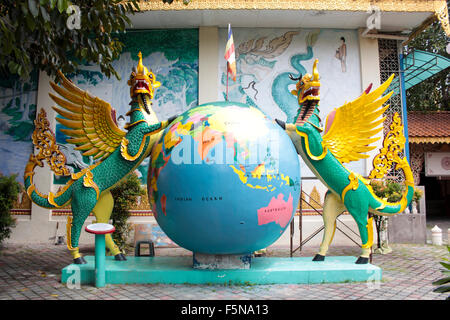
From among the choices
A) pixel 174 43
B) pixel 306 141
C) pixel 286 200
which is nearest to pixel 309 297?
pixel 286 200

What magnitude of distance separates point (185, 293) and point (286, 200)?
1.82m

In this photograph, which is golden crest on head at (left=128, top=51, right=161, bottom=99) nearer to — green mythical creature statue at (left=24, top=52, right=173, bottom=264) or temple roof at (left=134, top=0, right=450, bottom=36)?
green mythical creature statue at (left=24, top=52, right=173, bottom=264)

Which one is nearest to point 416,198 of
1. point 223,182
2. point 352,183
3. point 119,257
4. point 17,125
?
point 352,183

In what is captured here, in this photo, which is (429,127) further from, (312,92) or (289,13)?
(312,92)

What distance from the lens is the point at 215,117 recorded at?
518 centimetres

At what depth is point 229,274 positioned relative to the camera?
17.4ft

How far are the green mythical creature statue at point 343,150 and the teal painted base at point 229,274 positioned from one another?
1.33 ft

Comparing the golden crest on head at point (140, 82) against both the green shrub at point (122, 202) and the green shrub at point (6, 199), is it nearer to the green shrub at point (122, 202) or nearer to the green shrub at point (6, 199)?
the green shrub at point (122, 202)

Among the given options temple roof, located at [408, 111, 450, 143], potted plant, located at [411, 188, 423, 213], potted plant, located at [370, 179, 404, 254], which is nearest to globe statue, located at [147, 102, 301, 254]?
potted plant, located at [370, 179, 404, 254]

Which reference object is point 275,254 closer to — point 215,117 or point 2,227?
point 215,117

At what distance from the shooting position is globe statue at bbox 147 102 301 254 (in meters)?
4.88

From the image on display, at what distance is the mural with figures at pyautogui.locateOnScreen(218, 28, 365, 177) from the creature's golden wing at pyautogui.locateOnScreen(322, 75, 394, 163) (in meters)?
3.95

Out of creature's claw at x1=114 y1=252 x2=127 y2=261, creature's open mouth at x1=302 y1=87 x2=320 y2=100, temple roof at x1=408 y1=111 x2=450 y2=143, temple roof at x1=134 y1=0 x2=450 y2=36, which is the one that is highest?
temple roof at x1=134 y1=0 x2=450 y2=36

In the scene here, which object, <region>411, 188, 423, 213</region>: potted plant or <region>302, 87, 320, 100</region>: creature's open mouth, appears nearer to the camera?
<region>302, 87, 320, 100</region>: creature's open mouth
